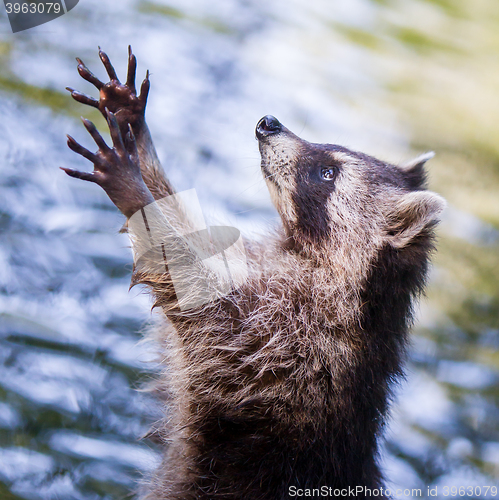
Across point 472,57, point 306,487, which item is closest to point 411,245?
point 306,487

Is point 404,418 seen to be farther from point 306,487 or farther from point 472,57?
point 472,57

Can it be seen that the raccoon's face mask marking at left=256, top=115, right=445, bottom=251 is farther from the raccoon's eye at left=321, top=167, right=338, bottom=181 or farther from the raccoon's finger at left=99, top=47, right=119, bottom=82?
the raccoon's finger at left=99, top=47, right=119, bottom=82

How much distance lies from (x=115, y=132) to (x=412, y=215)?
1.54 metres

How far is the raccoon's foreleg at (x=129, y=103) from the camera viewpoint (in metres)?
2.28

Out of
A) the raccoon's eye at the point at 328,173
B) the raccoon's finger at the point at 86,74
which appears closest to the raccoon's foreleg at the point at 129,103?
the raccoon's finger at the point at 86,74

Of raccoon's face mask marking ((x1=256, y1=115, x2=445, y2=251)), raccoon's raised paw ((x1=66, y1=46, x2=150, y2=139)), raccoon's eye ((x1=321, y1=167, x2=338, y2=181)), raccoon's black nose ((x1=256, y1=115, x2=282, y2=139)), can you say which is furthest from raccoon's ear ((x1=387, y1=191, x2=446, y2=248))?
raccoon's raised paw ((x1=66, y1=46, x2=150, y2=139))

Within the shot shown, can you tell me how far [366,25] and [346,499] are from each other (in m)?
3.08

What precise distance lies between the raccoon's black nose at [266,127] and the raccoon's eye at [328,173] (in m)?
0.36

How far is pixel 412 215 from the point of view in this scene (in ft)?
9.21

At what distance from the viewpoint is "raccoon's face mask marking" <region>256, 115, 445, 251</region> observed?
283 cm

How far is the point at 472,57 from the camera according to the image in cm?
387

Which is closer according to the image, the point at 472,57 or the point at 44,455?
the point at 44,455

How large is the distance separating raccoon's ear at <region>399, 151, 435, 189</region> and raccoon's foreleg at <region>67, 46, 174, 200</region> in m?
1.48

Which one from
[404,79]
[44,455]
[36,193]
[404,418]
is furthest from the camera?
[404,79]
